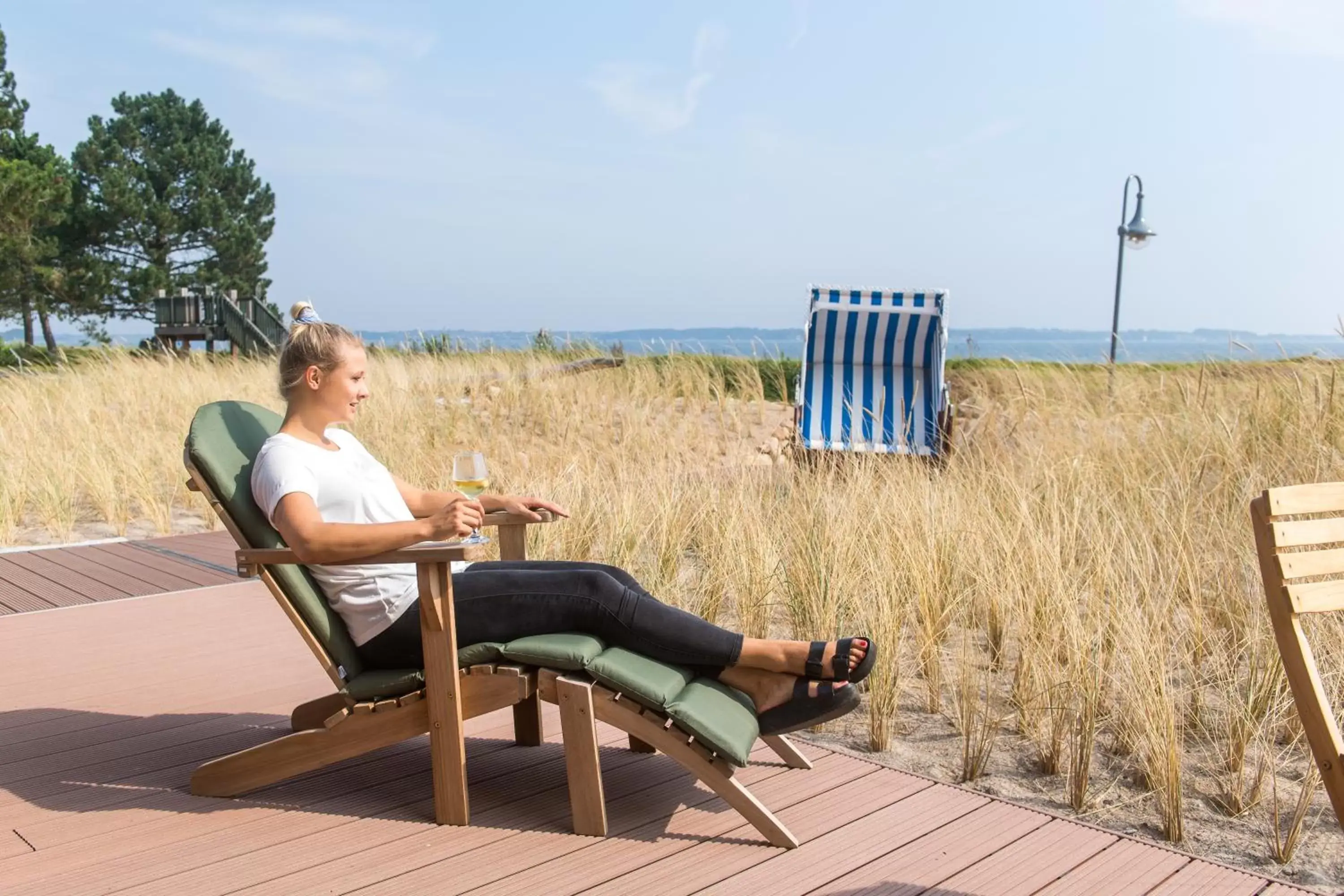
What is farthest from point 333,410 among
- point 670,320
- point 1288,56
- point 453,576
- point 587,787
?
point 670,320

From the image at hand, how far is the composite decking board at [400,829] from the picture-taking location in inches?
87.7

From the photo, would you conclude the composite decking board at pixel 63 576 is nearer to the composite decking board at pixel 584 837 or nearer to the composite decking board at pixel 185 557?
the composite decking board at pixel 185 557

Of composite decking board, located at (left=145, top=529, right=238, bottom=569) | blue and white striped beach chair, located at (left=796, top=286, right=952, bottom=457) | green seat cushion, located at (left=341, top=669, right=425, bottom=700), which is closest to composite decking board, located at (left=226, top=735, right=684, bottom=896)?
green seat cushion, located at (left=341, top=669, right=425, bottom=700)

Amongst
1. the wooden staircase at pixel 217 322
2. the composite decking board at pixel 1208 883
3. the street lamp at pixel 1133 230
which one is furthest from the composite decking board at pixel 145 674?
the wooden staircase at pixel 217 322

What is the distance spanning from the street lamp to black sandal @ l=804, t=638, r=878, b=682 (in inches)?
394

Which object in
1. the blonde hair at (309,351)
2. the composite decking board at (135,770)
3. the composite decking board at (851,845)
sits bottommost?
the composite decking board at (135,770)

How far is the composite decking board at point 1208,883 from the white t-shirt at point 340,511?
173 centimetres

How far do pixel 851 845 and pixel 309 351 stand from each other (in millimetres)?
1697

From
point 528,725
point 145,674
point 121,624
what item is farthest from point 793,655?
point 121,624

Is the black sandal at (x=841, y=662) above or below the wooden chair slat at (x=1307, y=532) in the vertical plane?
below

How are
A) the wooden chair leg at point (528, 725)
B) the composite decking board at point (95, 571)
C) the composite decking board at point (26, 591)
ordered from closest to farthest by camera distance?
the wooden chair leg at point (528, 725) < the composite decking board at point (26, 591) < the composite decking board at point (95, 571)

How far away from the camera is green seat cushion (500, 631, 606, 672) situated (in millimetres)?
2482

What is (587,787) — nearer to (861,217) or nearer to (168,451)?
(168,451)

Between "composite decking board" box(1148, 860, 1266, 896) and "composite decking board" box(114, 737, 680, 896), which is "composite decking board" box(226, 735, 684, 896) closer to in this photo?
"composite decking board" box(114, 737, 680, 896)
